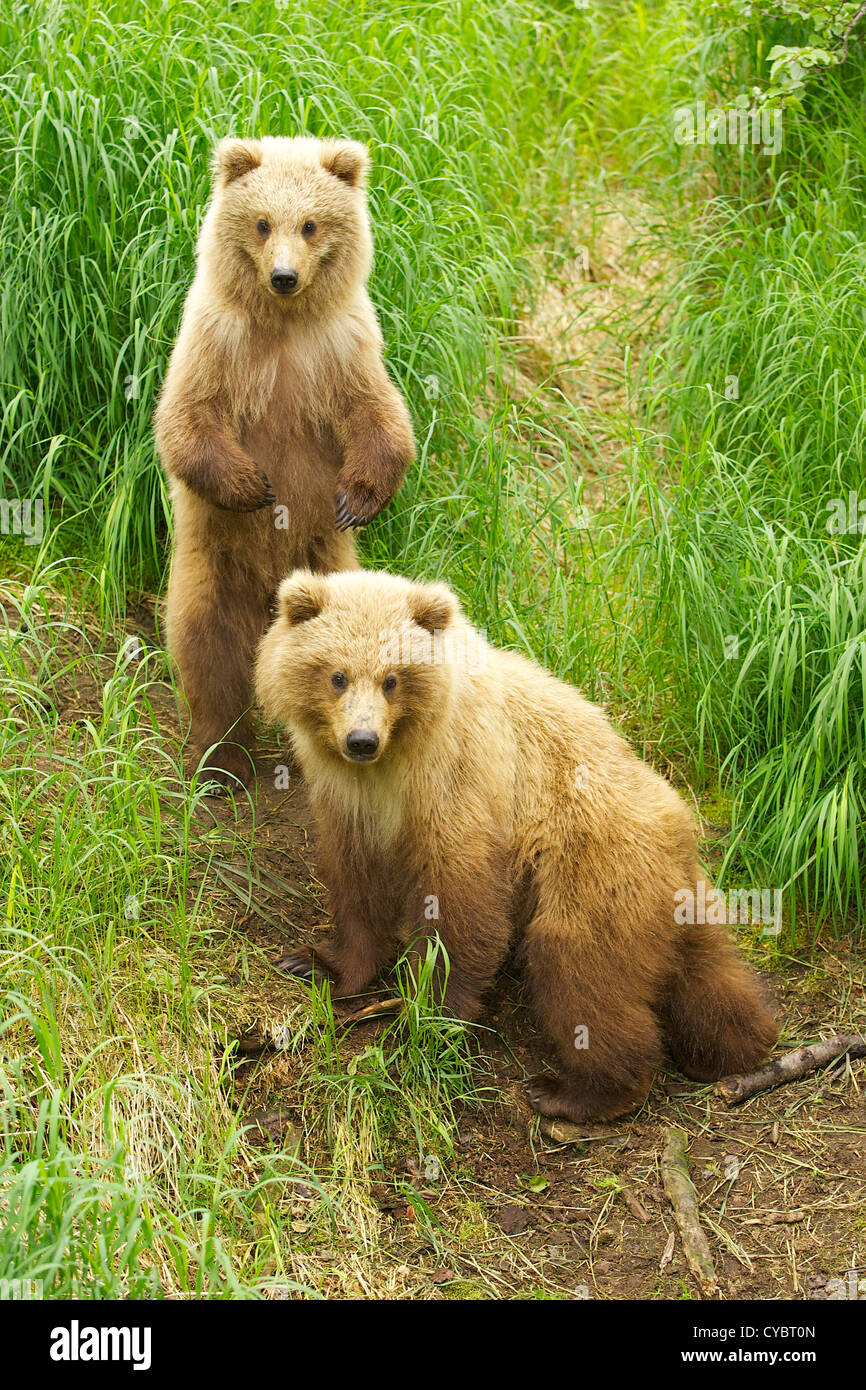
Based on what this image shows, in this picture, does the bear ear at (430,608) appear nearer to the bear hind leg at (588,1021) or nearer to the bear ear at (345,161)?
the bear hind leg at (588,1021)

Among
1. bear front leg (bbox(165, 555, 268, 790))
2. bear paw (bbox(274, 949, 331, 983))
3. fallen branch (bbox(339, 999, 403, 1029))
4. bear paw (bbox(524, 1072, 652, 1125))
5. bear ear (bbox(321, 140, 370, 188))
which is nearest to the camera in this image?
bear paw (bbox(524, 1072, 652, 1125))

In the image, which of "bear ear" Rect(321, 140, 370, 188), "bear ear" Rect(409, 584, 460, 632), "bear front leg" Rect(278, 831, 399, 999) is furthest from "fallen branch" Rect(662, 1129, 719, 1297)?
"bear ear" Rect(321, 140, 370, 188)

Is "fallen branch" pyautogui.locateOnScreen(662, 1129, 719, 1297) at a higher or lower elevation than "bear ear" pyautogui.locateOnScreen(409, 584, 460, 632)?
lower

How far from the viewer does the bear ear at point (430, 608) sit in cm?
461

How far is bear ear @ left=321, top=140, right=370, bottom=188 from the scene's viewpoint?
5211 millimetres

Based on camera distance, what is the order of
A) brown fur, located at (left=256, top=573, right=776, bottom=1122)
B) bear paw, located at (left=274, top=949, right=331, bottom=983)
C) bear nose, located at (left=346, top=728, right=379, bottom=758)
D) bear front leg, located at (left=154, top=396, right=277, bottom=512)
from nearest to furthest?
1. bear nose, located at (left=346, top=728, right=379, bottom=758)
2. brown fur, located at (left=256, top=573, right=776, bottom=1122)
3. bear paw, located at (left=274, top=949, right=331, bottom=983)
4. bear front leg, located at (left=154, top=396, right=277, bottom=512)

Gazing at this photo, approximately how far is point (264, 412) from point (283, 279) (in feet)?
1.73

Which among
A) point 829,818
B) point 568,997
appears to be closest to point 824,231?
point 829,818

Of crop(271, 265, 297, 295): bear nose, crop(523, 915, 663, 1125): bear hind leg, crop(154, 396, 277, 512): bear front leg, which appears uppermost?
crop(271, 265, 297, 295): bear nose

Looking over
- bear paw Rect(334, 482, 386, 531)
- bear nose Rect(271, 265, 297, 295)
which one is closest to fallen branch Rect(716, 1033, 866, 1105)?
bear paw Rect(334, 482, 386, 531)

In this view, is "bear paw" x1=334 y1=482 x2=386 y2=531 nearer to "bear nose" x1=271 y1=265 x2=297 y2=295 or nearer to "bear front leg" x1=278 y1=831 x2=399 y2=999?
"bear nose" x1=271 y1=265 x2=297 y2=295

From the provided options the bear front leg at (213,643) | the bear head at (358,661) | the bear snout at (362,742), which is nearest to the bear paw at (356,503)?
the bear front leg at (213,643)

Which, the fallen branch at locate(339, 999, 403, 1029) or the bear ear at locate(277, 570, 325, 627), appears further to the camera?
the fallen branch at locate(339, 999, 403, 1029)

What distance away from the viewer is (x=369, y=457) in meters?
5.24
